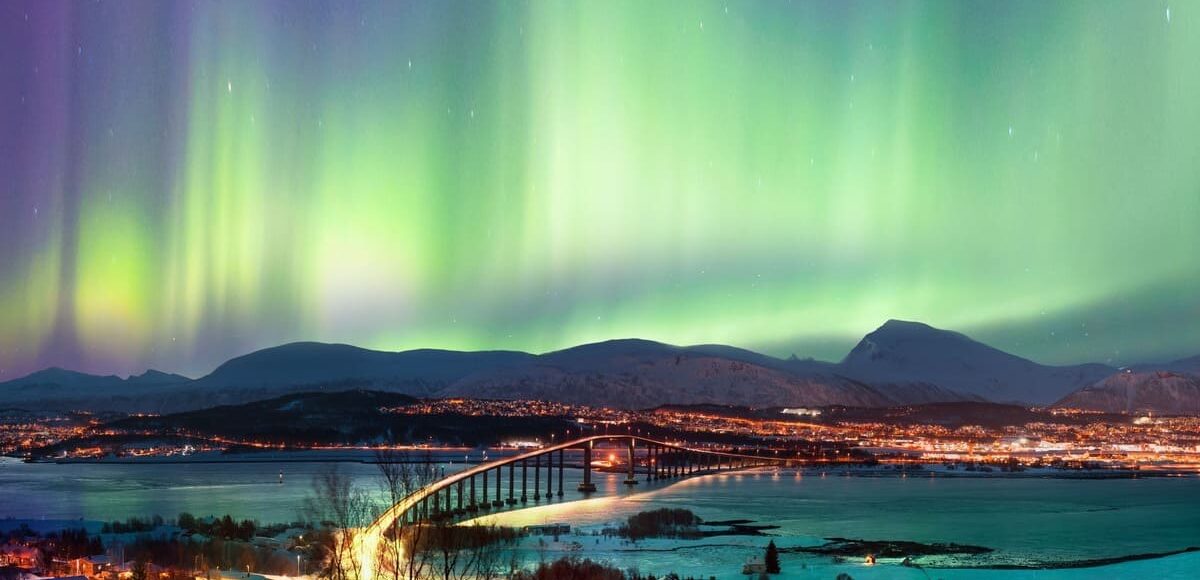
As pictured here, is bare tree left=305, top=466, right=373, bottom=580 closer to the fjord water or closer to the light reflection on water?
the fjord water

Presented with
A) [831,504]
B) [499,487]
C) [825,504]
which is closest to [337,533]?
[825,504]

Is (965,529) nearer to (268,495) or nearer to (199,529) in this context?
(199,529)

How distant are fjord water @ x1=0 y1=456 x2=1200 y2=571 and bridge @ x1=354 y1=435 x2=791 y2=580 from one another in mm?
3488

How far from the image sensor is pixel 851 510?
83750mm

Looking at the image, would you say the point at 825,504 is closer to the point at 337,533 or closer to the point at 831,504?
the point at 831,504

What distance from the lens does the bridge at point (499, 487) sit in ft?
164

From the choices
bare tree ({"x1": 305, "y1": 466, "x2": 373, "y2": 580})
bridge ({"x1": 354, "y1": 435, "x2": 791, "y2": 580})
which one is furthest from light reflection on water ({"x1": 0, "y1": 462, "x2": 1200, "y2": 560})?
bare tree ({"x1": 305, "y1": 466, "x2": 373, "y2": 580})

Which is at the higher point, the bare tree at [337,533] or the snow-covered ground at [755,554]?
the bare tree at [337,533]

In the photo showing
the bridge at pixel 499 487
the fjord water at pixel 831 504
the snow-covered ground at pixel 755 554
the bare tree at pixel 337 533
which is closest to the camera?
the bare tree at pixel 337 533

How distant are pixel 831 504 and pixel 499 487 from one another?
2807cm

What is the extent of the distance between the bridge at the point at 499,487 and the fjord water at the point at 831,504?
3.49 meters

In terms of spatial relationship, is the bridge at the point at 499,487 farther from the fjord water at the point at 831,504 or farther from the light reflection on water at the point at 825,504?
the fjord water at the point at 831,504

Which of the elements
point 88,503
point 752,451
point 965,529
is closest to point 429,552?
point 965,529

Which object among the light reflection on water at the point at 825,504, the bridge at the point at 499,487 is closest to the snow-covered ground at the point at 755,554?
the light reflection on water at the point at 825,504
